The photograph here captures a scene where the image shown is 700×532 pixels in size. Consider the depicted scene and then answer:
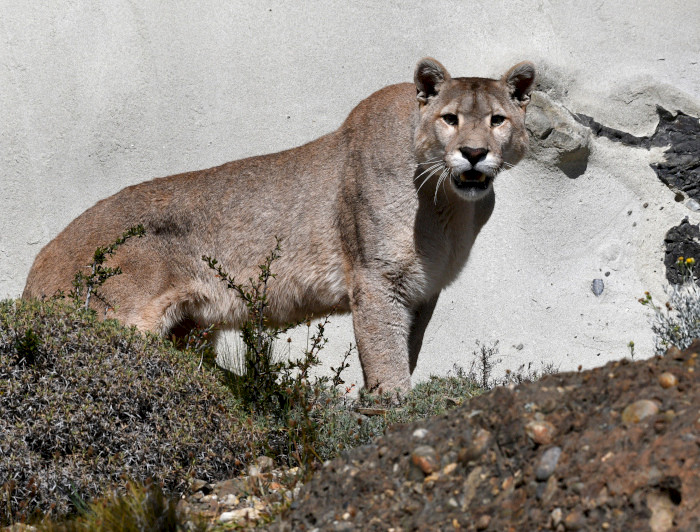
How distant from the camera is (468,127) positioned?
584 centimetres

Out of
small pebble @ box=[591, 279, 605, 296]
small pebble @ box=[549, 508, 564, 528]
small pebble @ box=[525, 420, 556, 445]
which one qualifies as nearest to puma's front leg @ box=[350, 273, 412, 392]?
small pebble @ box=[525, 420, 556, 445]

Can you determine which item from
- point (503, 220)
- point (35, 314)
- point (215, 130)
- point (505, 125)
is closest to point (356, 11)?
point (215, 130)

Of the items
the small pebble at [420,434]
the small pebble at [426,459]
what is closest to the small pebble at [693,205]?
the small pebble at [420,434]

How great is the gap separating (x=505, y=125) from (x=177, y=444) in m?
3.39

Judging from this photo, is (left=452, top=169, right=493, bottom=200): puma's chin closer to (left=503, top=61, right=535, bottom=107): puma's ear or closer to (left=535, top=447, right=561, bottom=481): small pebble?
(left=503, top=61, right=535, bottom=107): puma's ear

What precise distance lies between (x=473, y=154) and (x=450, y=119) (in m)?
0.50

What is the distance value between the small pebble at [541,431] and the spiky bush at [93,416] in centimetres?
204

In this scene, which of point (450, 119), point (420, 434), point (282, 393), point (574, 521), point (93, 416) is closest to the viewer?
point (574, 521)

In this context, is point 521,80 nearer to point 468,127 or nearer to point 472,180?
point 468,127

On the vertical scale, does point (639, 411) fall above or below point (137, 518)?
above

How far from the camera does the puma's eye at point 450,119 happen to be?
596 cm

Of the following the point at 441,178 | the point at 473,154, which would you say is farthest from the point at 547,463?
the point at 441,178

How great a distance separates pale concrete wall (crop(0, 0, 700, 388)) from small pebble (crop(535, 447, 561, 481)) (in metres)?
7.13

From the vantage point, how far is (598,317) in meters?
9.91
